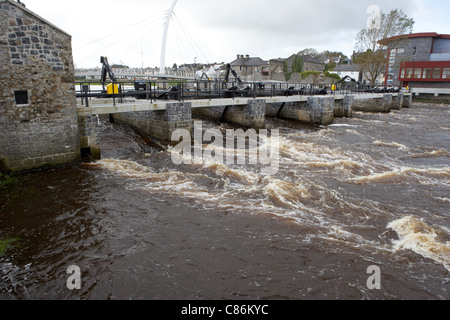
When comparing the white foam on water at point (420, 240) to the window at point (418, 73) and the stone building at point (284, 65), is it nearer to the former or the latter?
the window at point (418, 73)

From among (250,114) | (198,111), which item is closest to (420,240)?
(250,114)

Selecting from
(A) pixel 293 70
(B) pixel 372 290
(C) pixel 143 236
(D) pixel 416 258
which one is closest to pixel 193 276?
(C) pixel 143 236

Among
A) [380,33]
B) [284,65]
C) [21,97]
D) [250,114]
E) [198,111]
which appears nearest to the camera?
[21,97]

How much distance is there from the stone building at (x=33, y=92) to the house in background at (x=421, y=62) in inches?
1778

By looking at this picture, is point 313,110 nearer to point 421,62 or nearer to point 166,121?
→ point 166,121

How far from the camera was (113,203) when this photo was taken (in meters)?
7.67

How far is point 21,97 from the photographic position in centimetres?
905

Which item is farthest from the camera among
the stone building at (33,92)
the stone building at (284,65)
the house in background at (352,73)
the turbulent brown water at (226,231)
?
the house in background at (352,73)

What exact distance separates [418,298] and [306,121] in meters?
19.1

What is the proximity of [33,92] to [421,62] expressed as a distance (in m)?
54.9

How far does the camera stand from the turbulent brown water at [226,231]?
15.8ft

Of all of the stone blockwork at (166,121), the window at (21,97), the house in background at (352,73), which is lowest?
the stone blockwork at (166,121)

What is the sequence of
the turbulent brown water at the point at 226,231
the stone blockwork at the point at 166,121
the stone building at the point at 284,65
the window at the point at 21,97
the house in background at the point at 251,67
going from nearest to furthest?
the turbulent brown water at the point at 226,231
the window at the point at 21,97
the stone blockwork at the point at 166,121
the stone building at the point at 284,65
the house in background at the point at 251,67

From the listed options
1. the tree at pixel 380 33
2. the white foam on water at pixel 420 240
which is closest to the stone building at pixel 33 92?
the white foam on water at pixel 420 240
